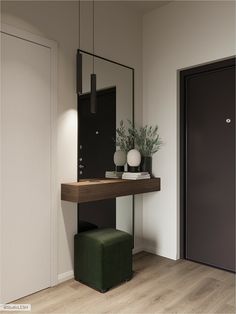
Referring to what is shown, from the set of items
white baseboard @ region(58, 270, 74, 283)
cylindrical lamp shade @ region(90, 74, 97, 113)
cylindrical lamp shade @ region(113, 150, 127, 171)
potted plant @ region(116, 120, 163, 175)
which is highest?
cylindrical lamp shade @ region(90, 74, 97, 113)

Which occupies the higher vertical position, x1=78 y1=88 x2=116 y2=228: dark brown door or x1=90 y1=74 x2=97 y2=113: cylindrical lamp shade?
x1=90 y1=74 x2=97 y2=113: cylindrical lamp shade

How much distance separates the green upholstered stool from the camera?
7.95ft

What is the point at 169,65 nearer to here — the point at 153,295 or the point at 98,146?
the point at 98,146

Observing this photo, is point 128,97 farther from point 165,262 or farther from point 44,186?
point 165,262

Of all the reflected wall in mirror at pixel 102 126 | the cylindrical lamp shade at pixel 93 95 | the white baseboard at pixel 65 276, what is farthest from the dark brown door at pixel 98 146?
the white baseboard at pixel 65 276

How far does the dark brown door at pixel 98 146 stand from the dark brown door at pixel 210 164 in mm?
863

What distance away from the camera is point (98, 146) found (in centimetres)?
293

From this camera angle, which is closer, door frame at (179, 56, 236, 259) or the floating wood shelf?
the floating wood shelf

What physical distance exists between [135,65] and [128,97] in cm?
43

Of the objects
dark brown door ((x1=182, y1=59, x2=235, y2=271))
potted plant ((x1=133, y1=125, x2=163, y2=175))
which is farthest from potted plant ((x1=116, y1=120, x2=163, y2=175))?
dark brown door ((x1=182, y1=59, x2=235, y2=271))

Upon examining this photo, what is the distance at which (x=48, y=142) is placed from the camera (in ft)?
8.27

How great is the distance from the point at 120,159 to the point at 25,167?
1.09m

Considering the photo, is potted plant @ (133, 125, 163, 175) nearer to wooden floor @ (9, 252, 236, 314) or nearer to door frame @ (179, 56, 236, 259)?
door frame @ (179, 56, 236, 259)

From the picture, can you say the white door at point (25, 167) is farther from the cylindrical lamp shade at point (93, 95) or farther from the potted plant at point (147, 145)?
the potted plant at point (147, 145)
